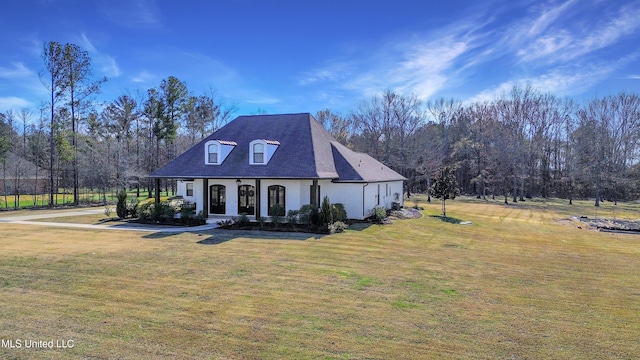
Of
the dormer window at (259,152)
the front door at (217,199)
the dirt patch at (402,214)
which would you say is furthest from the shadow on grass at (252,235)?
the dirt patch at (402,214)

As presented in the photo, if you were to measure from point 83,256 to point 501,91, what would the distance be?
47211 mm

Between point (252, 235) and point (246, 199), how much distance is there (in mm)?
4863

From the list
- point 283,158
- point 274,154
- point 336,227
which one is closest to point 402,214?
point 336,227

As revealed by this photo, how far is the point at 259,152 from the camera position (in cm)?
2070

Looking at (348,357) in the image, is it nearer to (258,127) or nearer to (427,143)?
(258,127)

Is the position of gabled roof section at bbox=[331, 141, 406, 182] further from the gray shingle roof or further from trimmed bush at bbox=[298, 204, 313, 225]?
trimmed bush at bbox=[298, 204, 313, 225]

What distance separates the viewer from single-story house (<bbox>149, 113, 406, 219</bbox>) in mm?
19922

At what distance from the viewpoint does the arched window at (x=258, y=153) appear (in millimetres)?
20641

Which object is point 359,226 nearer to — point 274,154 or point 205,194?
point 274,154

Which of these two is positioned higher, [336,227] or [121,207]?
[121,207]

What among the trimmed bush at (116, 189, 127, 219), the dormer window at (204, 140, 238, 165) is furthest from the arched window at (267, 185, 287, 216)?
the trimmed bush at (116, 189, 127, 219)

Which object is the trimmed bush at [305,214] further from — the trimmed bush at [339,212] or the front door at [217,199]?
the front door at [217,199]

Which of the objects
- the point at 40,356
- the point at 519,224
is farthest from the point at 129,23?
the point at 519,224

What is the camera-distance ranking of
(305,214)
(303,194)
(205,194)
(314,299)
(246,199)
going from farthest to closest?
(205,194) → (246,199) → (303,194) → (305,214) → (314,299)
